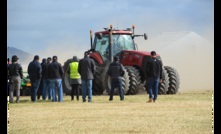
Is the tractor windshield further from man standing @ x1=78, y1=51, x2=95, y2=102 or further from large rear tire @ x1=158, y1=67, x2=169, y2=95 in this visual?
man standing @ x1=78, y1=51, x2=95, y2=102

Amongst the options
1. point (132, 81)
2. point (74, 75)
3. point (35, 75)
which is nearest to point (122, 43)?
point (132, 81)

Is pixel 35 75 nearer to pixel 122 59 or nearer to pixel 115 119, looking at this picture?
pixel 122 59

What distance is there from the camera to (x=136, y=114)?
61.9 ft

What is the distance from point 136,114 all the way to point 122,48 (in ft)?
47.2

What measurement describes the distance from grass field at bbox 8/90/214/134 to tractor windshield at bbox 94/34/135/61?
1029cm

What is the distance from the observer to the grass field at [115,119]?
14.7 meters

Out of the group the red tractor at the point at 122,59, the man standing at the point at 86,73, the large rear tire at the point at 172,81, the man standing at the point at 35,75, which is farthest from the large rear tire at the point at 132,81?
the man standing at the point at 35,75

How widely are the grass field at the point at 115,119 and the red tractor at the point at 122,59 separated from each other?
29.9ft

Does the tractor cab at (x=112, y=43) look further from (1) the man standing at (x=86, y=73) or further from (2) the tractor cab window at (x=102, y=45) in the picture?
(1) the man standing at (x=86, y=73)

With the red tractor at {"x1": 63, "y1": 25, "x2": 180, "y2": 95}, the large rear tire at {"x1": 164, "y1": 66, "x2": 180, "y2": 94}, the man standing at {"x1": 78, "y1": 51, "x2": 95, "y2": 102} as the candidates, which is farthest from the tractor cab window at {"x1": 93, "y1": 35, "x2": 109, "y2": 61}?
the man standing at {"x1": 78, "y1": 51, "x2": 95, "y2": 102}

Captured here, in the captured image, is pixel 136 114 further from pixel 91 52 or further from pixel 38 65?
pixel 91 52

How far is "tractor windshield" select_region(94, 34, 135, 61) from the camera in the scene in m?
32.9

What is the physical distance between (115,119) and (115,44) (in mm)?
15849
